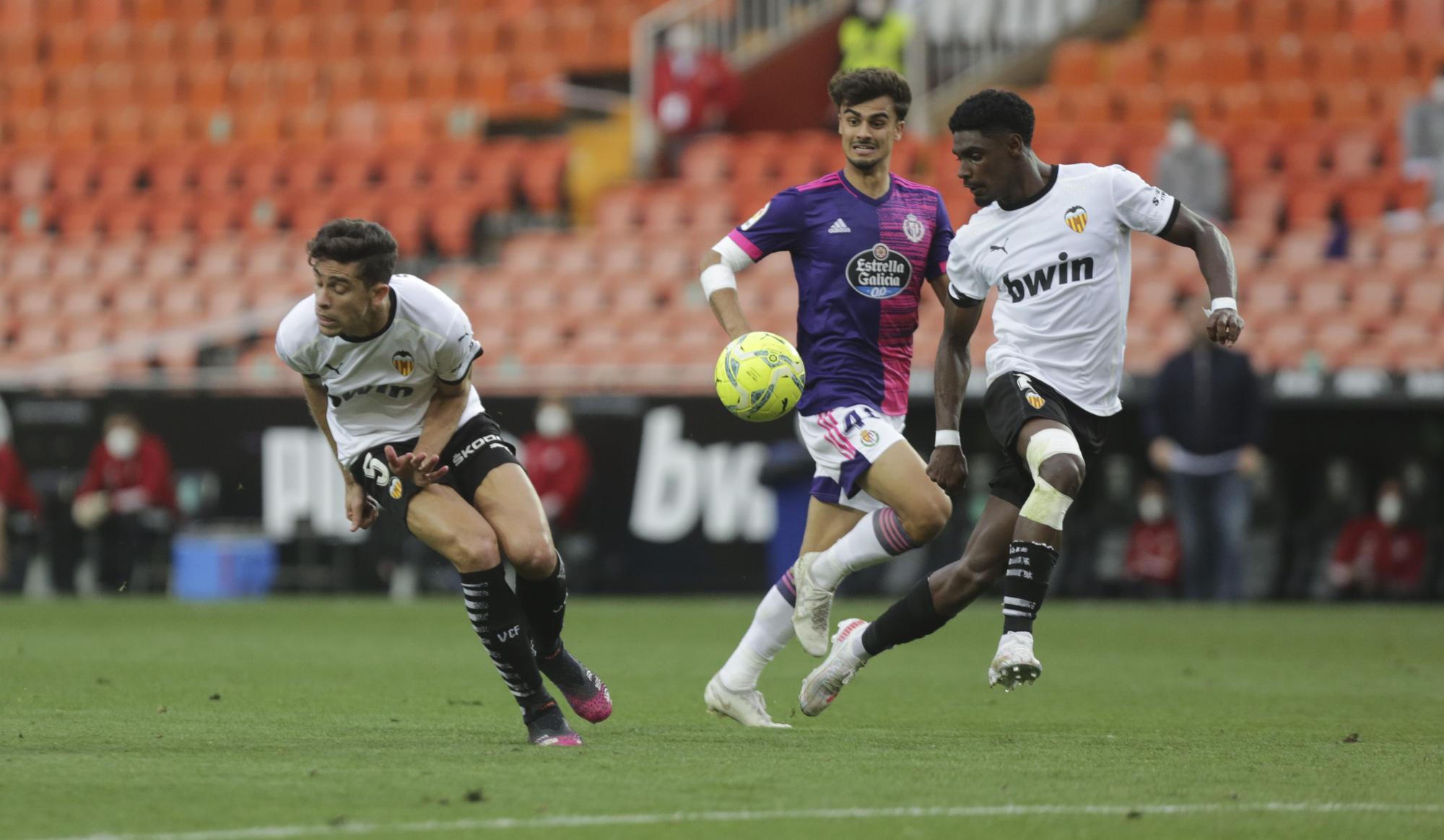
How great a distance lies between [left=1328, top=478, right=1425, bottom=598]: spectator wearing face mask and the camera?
611 inches

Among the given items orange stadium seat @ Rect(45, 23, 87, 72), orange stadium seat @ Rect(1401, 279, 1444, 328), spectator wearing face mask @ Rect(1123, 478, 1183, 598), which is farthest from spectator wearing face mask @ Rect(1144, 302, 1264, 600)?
orange stadium seat @ Rect(45, 23, 87, 72)

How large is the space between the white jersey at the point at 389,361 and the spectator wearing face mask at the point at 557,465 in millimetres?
8773

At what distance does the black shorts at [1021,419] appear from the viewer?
7.01 m

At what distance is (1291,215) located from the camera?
18938 millimetres

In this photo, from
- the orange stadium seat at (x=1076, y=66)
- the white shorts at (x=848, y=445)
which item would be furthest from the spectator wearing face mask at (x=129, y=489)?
the orange stadium seat at (x=1076, y=66)

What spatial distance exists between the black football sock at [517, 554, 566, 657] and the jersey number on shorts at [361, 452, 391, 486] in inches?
22.3

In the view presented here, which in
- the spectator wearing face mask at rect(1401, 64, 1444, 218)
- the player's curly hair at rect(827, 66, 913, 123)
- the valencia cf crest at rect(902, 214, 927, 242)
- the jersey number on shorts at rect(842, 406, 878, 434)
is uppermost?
the spectator wearing face mask at rect(1401, 64, 1444, 218)

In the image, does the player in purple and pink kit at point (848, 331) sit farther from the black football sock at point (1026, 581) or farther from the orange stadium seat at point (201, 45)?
the orange stadium seat at point (201, 45)

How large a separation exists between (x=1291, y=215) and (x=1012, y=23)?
219 inches

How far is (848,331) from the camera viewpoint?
25.1 ft

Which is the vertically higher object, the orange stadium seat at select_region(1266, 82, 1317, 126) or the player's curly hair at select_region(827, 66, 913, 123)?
the orange stadium seat at select_region(1266, 82, 1317, 126)

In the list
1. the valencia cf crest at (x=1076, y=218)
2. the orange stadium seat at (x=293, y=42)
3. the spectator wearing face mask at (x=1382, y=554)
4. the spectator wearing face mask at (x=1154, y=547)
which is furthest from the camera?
the orange stadium seat at (x=293, y=42)

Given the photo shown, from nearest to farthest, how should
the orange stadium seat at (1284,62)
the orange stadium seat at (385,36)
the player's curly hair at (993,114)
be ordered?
the player's curly hair at (993,114) → the orange stadium seat at (1284,62) → the orange stadium seat at (385,36)

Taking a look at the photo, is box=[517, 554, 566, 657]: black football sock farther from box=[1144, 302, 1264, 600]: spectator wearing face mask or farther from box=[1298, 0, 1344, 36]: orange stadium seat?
box=[1298, 0, 1344, 36]: orange stadium seat
